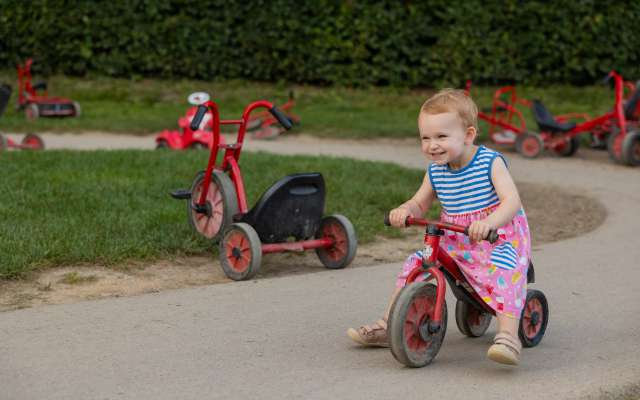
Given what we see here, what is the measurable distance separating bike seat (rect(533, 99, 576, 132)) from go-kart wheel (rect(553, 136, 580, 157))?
0.18 metres

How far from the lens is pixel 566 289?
6008mm

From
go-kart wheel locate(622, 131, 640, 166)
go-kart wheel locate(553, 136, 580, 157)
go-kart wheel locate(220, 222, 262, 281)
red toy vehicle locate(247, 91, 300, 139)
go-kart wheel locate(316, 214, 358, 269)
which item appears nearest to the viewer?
go-kart wheel locate(220, 222, 262, 281)

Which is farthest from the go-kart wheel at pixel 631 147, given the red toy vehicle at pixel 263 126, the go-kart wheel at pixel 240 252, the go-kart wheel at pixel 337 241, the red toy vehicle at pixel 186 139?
the go-kart wheel at pixel 240 252

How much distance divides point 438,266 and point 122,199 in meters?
3.73

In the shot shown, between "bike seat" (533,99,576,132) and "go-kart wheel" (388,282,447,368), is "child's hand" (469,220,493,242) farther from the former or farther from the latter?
"bike seat" (533,99,576,132)

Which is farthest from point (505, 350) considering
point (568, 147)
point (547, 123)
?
point (568, 147)

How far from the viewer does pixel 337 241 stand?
6445 mm

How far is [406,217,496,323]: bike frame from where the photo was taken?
4.36 m

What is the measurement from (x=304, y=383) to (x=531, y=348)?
1.20 metres

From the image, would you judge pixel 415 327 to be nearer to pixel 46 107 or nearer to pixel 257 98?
pixel 46 107

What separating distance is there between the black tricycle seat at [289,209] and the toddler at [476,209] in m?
1.70

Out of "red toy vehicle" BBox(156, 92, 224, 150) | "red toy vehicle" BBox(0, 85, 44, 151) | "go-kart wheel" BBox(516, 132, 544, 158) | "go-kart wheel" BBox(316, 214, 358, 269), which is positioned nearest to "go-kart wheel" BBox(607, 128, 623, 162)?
"go-kart wheel" BBox(516, 132, 544, 158)

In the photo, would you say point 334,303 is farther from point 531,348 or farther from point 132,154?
point 132,154

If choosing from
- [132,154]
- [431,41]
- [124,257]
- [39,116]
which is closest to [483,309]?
[124,257]
